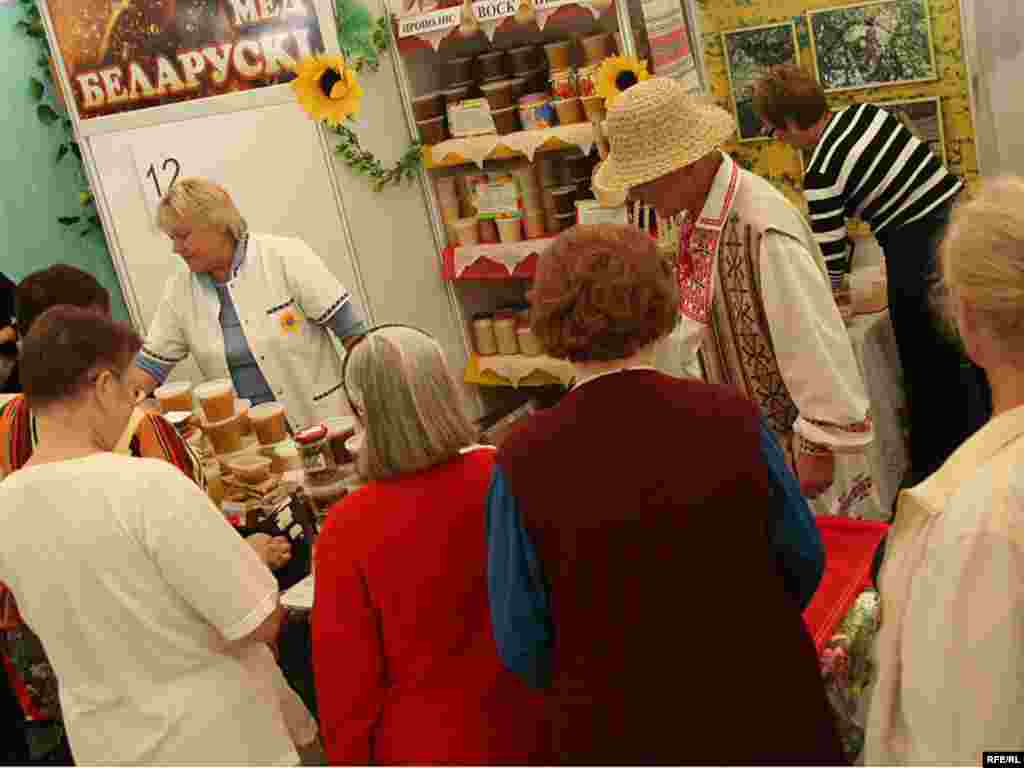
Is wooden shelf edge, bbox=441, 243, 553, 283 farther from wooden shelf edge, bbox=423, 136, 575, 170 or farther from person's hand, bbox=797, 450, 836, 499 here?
person's hand, bbox=797, 450, 836, 499

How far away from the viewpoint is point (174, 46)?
496cm

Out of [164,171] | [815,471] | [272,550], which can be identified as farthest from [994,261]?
[164,171]

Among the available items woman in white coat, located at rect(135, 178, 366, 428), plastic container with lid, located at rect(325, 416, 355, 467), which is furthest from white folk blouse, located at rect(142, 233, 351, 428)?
plastic container with lid, located at rect(325, 416, 355, 467)

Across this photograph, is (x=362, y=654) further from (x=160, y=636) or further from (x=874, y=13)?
(x=874, y=13)

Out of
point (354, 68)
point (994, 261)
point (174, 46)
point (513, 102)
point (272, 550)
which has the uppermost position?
point (174, 46)

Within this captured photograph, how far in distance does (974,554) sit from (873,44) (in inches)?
133

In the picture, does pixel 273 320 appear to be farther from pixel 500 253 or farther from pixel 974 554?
pixel 974 554

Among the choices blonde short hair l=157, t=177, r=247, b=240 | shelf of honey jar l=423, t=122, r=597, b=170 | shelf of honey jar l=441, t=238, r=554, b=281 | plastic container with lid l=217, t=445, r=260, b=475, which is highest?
blonde short hair l=157, t=177, r=247, b=240

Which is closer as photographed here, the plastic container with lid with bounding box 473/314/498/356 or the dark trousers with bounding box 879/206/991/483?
the dark trousers with bounding box 879/206/991/483

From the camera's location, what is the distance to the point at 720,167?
2.93 m

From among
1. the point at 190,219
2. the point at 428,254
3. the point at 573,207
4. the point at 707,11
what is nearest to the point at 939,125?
the point at 707,11

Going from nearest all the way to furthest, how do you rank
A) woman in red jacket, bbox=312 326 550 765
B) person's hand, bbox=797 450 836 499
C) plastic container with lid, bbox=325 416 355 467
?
1. woman in red jacket, bbox=312 326 550 765
2. person's hand, bbox=797 450 836 499
3. plastic container with lid, bbox=325 416 355 467

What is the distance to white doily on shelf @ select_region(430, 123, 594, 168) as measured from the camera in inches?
180

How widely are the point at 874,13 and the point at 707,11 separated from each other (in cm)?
69
